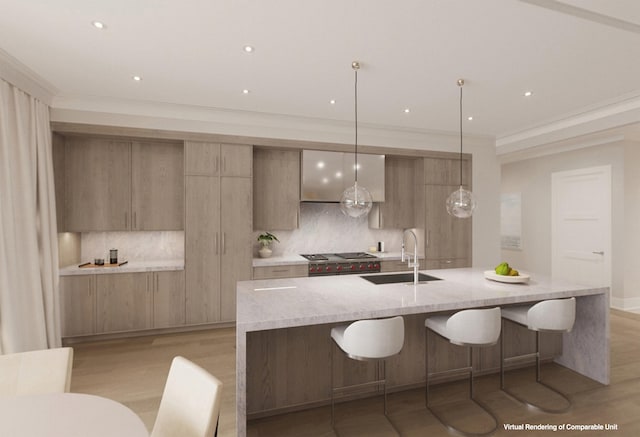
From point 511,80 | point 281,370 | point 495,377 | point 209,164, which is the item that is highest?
point 511,80

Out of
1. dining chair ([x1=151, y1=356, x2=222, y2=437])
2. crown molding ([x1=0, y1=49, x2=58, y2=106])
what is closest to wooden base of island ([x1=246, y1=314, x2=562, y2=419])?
dining chair ([x1=151, y1=356, x2=222, y2=437])

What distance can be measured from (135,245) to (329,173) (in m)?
2.76

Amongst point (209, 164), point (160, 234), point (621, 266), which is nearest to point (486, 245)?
point (621, 266)

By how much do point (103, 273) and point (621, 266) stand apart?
707 centimetres

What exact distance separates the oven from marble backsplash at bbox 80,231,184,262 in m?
1.84

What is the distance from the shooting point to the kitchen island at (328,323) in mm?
1924

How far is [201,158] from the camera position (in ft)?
12.8

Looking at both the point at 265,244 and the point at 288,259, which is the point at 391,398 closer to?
the point at 288,259

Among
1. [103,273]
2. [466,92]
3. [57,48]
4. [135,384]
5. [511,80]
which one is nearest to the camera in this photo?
[57,48]

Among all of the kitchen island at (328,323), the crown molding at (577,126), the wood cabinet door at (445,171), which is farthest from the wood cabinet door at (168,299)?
the crown molding at (577,126)

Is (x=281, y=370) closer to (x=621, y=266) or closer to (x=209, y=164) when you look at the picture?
(x=209, y=164)

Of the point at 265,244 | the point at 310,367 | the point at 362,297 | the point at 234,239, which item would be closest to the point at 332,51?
the point at 362,297

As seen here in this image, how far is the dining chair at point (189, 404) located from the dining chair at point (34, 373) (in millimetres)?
505

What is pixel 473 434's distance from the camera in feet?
6.72
